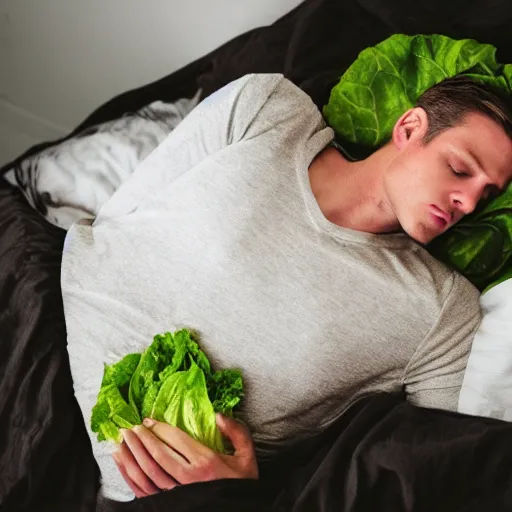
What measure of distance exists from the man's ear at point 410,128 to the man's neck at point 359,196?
0.02 m

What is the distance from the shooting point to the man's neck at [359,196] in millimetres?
1078

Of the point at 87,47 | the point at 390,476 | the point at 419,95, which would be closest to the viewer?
the point at 390,476

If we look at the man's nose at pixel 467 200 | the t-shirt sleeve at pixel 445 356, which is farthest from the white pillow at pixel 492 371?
the man's nose at pixel 467 200

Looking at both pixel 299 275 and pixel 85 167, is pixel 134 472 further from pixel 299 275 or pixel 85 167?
Result: pixel 85 167

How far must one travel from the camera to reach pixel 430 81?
1152mm

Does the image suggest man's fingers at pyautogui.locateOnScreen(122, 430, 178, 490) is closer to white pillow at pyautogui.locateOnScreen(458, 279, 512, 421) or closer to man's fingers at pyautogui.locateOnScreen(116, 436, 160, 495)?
man's fingers at pyautogui.locateOnScreen(116, 436, 160, 495)

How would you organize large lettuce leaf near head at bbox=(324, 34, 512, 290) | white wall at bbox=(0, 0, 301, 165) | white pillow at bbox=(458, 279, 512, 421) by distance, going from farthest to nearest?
white wall at bbox=(0, 0, 301, 165), large lettuce leaf near head at bbox=(324, 34, 512, 290), white pillow at bbox=(458, 279, 512, 421)

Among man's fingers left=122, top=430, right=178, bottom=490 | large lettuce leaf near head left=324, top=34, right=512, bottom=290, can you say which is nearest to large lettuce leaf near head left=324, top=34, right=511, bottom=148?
large lettuce leaf near head left=324, top=34, right=512, bottom=290

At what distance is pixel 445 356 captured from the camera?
3.41 ft

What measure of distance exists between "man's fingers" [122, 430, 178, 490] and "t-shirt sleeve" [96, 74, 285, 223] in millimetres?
362

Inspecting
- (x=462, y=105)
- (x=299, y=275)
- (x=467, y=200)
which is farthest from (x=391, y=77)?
(x=299, y=275)

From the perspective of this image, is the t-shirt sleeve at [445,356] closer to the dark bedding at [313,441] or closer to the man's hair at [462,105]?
the dark bedding at [313,441]

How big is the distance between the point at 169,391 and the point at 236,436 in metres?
0.11

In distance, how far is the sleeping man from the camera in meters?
1.02
